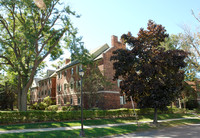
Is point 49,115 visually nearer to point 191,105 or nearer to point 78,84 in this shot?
point 78,84

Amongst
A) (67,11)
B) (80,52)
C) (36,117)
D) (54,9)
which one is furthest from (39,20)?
(36,117)

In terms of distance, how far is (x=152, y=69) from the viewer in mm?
14719

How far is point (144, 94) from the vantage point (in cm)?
1630

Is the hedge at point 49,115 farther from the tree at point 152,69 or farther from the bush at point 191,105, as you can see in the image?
the bush at point 191,105

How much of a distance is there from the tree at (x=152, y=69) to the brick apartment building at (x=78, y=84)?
383 centimetres

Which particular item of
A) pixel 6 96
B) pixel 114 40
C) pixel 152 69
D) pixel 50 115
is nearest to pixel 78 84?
pixel 114 40

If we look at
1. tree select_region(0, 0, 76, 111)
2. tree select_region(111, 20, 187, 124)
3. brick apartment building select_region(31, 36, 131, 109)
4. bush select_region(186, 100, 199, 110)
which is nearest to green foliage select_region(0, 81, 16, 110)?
brick apartment building select_region(31, 36, 131, 109)

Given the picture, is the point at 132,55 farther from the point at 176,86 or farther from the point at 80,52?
the point at 80,52

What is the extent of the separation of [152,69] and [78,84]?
63.9 ft

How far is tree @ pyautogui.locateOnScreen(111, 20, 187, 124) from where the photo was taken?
1518 centimetres

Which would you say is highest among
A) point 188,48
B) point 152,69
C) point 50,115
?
point 188,48

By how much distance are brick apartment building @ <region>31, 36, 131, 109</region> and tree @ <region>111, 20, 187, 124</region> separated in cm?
383

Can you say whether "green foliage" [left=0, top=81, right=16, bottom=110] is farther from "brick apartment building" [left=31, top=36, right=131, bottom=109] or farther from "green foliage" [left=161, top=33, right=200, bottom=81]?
"green foliage" [left=161, top=33, right=200, bottom=81]

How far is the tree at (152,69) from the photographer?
15.2 m
